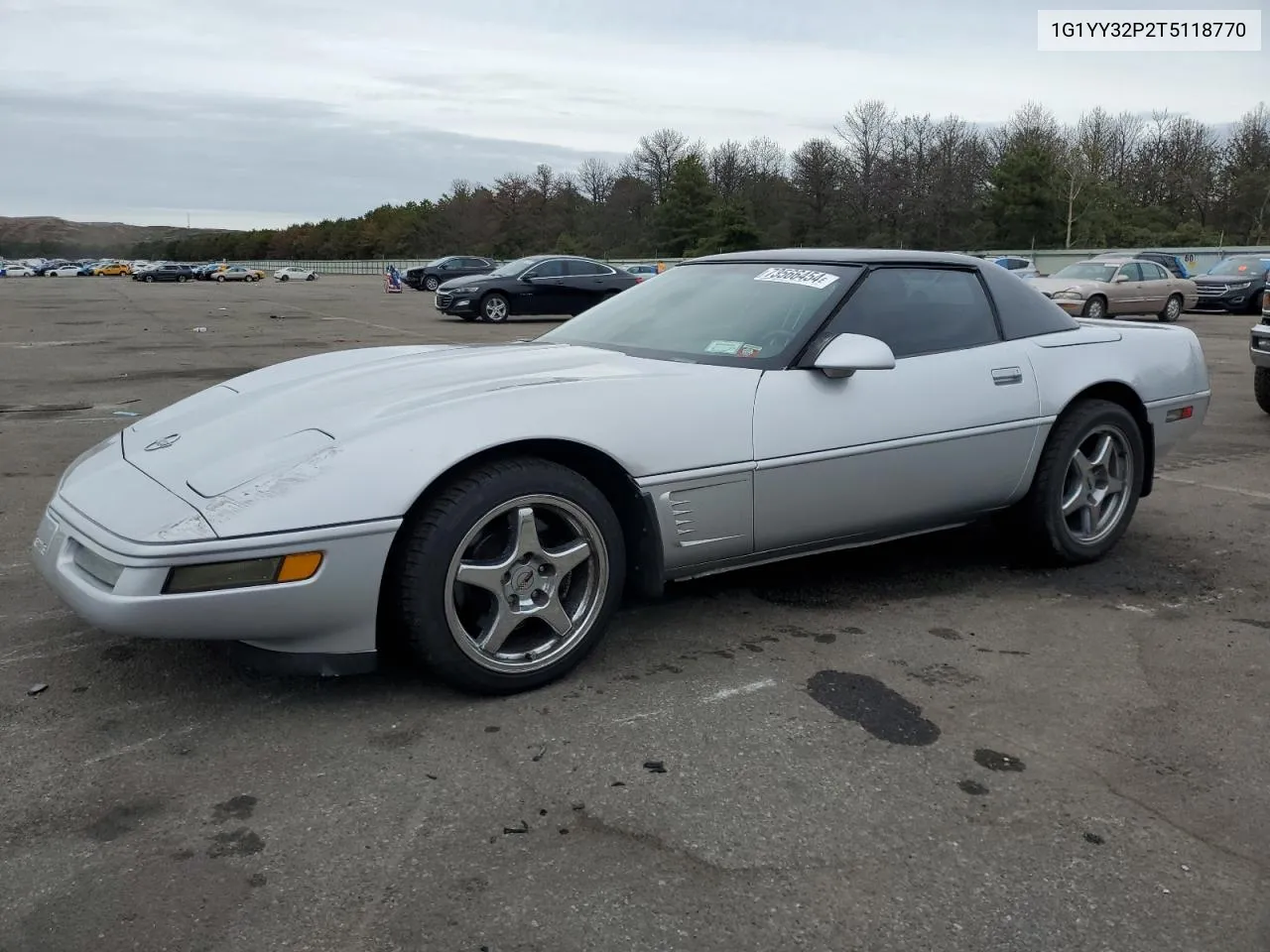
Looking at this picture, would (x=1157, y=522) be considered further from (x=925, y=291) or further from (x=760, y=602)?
(x=760, y=602)

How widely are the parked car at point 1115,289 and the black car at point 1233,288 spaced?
2.50 m

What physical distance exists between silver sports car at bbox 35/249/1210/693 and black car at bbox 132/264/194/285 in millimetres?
62881

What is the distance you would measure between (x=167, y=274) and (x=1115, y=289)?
56.2 metres

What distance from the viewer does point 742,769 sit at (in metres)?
2.68

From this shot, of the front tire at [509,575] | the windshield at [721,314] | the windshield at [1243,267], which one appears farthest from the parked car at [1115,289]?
the front tire at [509,575]

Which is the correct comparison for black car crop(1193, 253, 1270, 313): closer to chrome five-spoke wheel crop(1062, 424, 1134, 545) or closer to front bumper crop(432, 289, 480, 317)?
front bumper crop(432, 289, 480, 317)

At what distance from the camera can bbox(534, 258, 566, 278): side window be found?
73.3 ft

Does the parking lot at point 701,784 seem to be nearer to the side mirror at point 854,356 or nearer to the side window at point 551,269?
the side mirror at point 854,356

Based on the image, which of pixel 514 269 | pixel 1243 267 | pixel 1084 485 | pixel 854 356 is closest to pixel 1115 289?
pixel 1243 267

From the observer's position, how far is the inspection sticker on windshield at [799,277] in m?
3.95

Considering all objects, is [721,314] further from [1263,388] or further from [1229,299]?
[1229,299]

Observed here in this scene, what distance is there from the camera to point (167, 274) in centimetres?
6269

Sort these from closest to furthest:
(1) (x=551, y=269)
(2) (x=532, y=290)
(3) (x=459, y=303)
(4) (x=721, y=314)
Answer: (4) (x=721, y=314)
(3) (x=459, y=303)
(2) (x=532, y=290)
(1) (x=551, y=269)

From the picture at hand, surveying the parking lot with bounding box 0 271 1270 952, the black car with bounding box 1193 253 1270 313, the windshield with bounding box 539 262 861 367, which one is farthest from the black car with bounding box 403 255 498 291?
the parking lot with bounding box 0 271 1270 952
